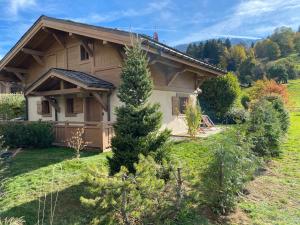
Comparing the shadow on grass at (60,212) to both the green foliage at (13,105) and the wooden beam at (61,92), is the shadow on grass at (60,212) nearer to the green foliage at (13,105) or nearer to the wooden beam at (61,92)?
the wooden beam at (61,92)

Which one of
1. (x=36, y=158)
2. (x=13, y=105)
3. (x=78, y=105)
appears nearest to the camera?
(x=36, y=158)

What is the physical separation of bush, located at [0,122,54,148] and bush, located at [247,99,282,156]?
7715 mm

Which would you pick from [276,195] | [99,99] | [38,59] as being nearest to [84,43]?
[99,99]

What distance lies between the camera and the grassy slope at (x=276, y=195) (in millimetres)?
5734

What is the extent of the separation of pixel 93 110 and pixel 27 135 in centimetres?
318

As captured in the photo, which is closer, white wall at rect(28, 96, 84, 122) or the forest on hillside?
white wall at rect(28, 96, 84, 122)

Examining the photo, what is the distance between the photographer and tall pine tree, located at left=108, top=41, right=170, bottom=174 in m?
6.42

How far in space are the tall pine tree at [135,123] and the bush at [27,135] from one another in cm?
596

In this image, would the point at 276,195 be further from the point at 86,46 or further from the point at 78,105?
the point at 86,46

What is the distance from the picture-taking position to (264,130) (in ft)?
31.4

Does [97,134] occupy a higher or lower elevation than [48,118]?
lower

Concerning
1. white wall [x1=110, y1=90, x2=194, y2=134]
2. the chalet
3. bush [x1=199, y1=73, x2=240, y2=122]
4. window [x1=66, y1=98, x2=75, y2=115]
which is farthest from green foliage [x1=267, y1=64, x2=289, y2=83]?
window [x1=66, y1=98, x2=75, y2=115]

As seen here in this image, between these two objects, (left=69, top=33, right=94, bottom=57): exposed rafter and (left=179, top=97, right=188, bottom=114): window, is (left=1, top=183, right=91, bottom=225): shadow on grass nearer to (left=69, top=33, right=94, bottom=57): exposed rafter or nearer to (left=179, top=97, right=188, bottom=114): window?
(left=69, top=33, right=94, bottom=57): exposed rafter

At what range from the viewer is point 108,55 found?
42.3ft
